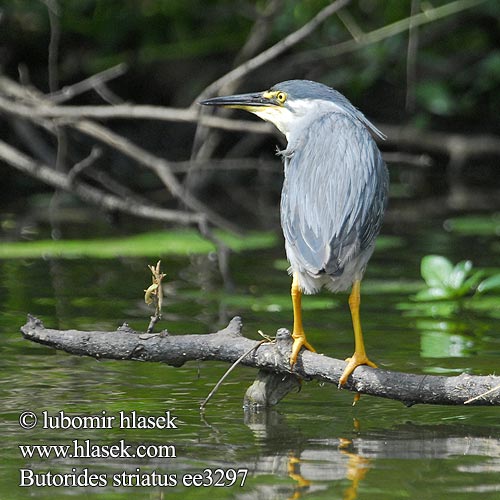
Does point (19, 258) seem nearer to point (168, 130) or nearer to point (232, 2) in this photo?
point (232, 2)

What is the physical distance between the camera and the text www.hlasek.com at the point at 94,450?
143 inches

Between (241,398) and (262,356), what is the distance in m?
0.38

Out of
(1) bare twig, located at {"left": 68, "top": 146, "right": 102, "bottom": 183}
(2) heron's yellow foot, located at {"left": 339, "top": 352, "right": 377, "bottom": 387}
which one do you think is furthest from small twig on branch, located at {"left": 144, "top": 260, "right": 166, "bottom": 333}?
(1) bare twig, located at {"left": 68, "top": 146, "right": 102, "bottom": 183}

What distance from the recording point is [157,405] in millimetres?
4297

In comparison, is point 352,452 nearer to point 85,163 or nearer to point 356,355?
point 356,355

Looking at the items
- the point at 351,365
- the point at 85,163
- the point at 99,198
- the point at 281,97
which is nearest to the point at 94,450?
the point at 351,365

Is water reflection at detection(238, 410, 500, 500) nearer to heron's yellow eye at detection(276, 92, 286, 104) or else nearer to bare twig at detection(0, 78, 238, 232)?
heron's yellow eye at detection(276, 92, 286, 104)

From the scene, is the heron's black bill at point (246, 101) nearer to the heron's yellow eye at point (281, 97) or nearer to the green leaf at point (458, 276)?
the heron's yellow eye at point (281, 97)

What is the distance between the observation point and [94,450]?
3686 millimetres

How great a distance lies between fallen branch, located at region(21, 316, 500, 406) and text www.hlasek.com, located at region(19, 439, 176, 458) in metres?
0.40

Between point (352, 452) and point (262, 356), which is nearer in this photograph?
point (352, 452)

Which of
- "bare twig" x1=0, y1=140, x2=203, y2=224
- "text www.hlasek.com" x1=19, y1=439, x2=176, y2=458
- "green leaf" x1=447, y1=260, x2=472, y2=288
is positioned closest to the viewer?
"text www.hlasek.com" x1=19, y1=439, x2=176, y2=458

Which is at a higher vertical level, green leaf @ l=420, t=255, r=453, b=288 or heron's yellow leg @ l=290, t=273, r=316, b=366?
heron's yellow leg @ l=290, t=273, r=316, b=366

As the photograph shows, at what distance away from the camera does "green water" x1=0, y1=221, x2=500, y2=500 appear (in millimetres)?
3406
